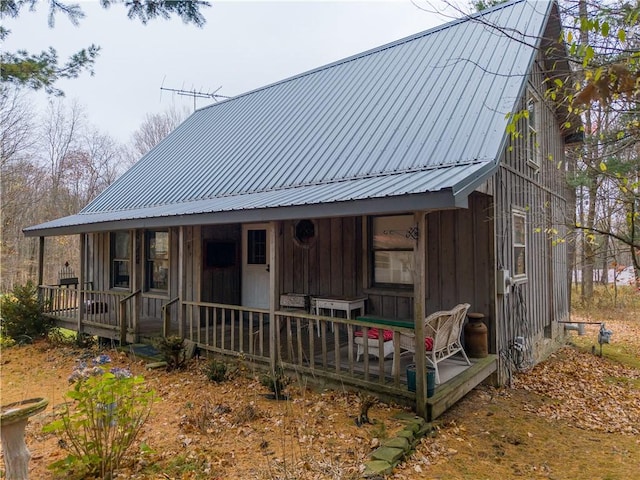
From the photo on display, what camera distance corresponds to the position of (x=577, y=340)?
11180 mm

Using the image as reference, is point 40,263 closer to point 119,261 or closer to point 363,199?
point 119,261

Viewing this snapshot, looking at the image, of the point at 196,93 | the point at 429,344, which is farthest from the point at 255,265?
the point at 196,93

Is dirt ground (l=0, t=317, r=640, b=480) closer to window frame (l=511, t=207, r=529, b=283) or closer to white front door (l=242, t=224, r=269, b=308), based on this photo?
window frame (l=511, t=207, r=529, b=283)

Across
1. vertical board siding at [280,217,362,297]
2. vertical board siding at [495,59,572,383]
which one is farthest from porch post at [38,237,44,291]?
vertical board siding at [495,59,572,383]

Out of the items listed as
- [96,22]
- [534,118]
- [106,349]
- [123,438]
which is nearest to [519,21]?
[534,118]

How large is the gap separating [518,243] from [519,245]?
4 centimetres

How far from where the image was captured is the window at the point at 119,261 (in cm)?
1073

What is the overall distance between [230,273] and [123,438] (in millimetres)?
5716

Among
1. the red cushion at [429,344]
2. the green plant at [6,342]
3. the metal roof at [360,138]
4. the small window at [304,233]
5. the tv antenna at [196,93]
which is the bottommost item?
the green plant at [6,342]

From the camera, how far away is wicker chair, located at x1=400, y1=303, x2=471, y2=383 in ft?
16.3

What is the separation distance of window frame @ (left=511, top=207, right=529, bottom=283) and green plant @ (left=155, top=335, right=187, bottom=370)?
5.66 metres

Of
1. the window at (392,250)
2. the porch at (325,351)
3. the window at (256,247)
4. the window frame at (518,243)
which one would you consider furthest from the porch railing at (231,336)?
the window frame at (518,243)

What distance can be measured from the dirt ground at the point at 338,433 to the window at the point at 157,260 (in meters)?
3.06

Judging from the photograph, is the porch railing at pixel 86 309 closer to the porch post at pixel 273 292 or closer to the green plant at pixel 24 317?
the green plant at pixel 24 317
